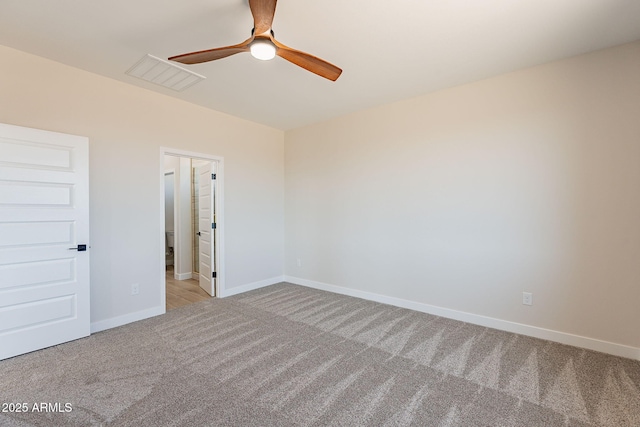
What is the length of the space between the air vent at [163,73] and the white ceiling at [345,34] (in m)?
0.08

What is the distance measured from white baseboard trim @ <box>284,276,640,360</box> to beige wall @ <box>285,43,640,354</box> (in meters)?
0.05

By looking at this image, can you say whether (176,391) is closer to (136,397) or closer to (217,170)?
(136,397)

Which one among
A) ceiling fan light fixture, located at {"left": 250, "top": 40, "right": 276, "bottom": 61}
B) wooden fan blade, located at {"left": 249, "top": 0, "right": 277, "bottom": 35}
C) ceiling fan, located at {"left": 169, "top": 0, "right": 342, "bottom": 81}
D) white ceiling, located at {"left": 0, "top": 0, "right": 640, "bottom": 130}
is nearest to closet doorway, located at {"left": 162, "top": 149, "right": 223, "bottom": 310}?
white ceiling, located at {"left": 0, "top": 0, "right": 640, "bottom": 130}

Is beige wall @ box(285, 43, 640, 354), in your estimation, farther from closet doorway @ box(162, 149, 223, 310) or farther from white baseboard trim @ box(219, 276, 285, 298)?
closet doorway @ box(162, 149, 223, 310)

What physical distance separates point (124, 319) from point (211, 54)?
9.90ft

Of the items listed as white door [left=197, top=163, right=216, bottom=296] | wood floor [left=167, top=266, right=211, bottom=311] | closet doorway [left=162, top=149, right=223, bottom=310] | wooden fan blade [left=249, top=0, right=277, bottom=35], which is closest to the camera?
wooden fan blade [left=249, top=0, right=277, bottom=35]

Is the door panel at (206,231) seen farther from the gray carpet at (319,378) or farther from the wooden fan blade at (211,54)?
the wooden fan blade at (211,54)

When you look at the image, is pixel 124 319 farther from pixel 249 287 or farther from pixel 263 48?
pixel 263 48

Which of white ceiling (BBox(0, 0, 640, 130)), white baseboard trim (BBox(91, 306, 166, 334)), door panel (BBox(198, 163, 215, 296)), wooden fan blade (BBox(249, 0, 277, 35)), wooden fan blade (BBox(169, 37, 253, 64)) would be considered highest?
white ceiling (BBox(0, 0, 640, 130))

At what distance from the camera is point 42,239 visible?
2.62 meters

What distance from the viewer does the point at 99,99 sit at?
3.05 m

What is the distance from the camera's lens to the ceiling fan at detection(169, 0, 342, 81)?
1.75m

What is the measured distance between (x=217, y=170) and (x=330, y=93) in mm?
1984

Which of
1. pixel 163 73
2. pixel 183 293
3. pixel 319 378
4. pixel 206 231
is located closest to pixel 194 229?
pixel 206 231
